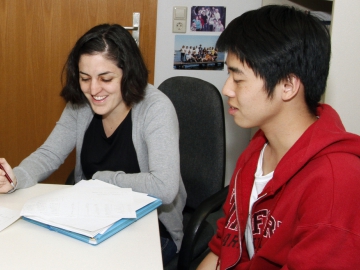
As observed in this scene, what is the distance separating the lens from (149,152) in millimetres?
1305

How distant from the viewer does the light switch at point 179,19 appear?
243 centimetres

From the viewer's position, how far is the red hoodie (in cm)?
77

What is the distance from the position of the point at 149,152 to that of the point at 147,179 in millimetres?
111

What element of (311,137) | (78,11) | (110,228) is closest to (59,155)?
(110,228)

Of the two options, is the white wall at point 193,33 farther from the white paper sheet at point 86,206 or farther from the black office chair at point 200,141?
the white paper sheet at point 86,206

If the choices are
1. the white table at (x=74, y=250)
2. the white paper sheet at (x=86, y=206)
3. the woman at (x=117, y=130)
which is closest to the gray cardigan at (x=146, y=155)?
the woman at (x=117, y=130)

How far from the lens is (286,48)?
0.91 meters

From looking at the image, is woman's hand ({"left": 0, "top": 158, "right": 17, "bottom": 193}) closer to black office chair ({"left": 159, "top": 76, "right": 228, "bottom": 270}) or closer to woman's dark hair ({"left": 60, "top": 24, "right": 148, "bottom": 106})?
woman's dark hair ({"left": 60, "top": 24, "right": 148, "bottom": 106})

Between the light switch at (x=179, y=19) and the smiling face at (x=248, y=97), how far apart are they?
5.04ft

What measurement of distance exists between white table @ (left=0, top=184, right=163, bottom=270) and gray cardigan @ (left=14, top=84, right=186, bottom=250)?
24cm

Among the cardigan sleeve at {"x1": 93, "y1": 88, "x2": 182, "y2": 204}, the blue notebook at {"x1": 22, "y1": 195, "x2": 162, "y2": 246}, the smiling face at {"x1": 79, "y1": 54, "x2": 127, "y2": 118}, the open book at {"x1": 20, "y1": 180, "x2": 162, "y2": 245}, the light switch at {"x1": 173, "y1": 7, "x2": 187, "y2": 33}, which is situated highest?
the light switch at {"x1": 173, "y1": 7, "x2": 187, "y2": 33}

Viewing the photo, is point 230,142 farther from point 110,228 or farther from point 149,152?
point 110,228

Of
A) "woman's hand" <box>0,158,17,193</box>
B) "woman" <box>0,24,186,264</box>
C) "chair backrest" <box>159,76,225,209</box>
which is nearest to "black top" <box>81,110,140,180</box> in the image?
"woman" <box>0,24,186,264</box>

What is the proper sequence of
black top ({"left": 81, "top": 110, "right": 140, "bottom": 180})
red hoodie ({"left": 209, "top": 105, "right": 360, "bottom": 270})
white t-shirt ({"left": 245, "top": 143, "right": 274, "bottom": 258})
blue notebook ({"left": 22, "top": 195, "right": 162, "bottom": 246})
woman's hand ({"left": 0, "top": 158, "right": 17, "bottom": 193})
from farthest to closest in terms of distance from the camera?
black top ({"left": 81, "top": 110, "right": 140, "bottom": 180}) < woman's hand ({"left": 0, "top": 158, "right": 17, "bottom": 193}) < white t-shirt ({"left": 245, "top": 143, "right": 274, "bottom": 258}) < blue notebook ({"left": 22, "top": 195, "right": 162, "bottom": 246}) < red hoodie ({"left": 209, "top": 105, "right": 360, "bottom": 270})
